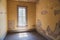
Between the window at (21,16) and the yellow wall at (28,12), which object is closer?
the yellow wall at (28,12)

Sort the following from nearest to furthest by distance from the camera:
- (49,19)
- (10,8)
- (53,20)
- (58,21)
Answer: (58,21) < (53,20) < (49,19) < (10,8)

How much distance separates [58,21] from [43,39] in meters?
1.25

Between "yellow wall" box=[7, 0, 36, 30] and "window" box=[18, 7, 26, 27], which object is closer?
"yellow wall" box=[7, 0, 36, 30]

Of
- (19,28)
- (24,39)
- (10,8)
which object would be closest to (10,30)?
(19,28)

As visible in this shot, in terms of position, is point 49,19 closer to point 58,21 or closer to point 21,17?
point 58,21

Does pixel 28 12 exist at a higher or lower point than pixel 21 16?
higher

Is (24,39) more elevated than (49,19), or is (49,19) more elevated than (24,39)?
(49,19)

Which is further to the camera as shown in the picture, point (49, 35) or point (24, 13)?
point (24, 13)

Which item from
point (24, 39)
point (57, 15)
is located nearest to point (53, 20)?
point (57, 15)

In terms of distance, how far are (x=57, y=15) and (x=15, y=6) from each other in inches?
127

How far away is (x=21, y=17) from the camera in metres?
6.08

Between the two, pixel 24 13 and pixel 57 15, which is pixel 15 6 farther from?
pixel 57 15

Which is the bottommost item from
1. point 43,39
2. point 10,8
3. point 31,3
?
point 43,39

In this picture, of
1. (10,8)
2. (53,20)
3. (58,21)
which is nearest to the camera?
(58,21)
